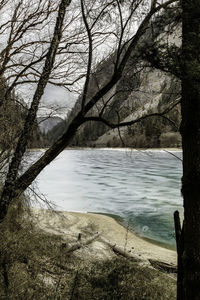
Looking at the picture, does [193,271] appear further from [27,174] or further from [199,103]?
[27,174]

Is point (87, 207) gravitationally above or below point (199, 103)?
below

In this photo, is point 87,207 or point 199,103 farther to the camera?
point 87,207

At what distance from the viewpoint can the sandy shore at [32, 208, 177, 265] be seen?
895 centimetres

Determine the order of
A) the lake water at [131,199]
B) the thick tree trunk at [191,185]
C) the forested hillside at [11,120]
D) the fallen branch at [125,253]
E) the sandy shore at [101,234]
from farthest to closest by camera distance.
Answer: the lake water at [131,199], the sandy shore at [101,234], the fallen branch at [125,253], the forested hillside at [11,120], the thick tree trunk at [191,185]

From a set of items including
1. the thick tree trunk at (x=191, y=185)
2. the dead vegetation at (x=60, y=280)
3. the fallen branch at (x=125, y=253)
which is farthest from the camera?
the fallen branch at (x=125, y=253)

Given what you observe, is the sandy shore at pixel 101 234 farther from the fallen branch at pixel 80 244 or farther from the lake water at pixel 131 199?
the lake water at pixel 131 199

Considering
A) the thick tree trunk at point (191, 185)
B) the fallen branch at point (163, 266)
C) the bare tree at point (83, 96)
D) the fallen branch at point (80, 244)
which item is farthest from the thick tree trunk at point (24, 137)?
the fallen branch at point (163, 266)

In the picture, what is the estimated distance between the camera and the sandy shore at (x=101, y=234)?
8.95 meters

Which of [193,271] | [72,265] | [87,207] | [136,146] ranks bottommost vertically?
[87,207]

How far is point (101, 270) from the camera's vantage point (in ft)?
15.9

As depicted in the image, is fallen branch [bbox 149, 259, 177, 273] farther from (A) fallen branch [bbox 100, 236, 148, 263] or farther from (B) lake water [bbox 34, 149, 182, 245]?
(B) lake water [bbox 34, 149, 182, 245]

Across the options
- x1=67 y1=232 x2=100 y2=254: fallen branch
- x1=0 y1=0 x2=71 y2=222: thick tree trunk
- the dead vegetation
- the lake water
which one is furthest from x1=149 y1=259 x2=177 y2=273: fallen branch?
x1=0 y1=0 x2=71 y2=222: thick tree trunk

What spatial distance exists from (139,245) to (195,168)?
8.61 meters

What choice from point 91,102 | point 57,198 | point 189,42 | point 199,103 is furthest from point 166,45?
point 57,198
